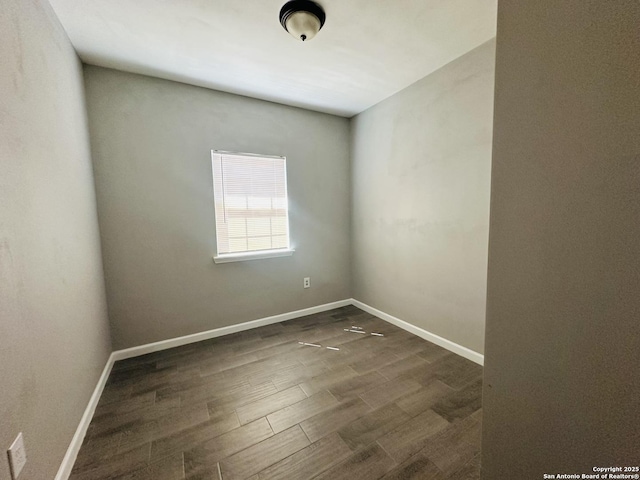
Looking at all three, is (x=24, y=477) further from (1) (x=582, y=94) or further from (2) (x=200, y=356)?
(1) (x=582, y=94)

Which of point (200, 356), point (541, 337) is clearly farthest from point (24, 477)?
point (541, 337)

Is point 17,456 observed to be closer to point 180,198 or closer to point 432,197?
point 180,198

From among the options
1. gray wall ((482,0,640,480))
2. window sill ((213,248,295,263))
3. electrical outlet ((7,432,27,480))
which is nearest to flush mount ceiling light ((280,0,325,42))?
gray wall ((482,0,640,480))

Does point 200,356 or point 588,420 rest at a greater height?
point 588,420

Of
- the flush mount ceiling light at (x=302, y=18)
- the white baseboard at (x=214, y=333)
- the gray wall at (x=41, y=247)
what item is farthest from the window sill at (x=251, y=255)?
the flush mount ceiling light at (x=302, y=18)

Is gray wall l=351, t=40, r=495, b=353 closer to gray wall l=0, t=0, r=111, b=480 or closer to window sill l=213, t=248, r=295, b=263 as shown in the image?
window sill l=213, t=248, r=295, b=263

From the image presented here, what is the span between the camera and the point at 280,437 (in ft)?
4.80

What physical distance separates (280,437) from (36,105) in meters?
2.25

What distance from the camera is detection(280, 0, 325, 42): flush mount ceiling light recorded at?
1.52 meters

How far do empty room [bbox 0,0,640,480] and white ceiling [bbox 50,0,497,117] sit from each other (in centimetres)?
2

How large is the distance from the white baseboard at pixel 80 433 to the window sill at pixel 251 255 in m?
1.28

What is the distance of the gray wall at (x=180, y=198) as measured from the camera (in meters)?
2.21

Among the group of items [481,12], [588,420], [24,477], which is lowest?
[24,477]

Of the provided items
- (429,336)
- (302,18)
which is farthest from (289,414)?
(302,18)
